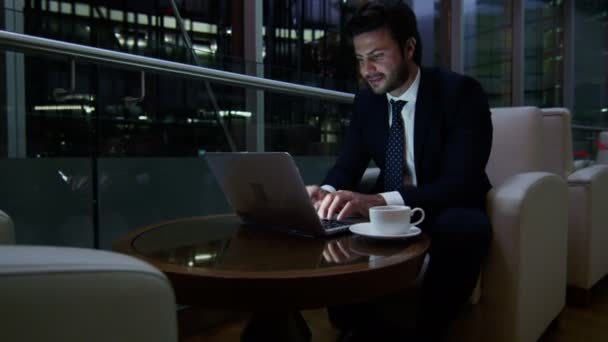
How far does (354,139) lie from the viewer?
1.75 m

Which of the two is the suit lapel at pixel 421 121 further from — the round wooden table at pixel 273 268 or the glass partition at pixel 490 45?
the glass partition at pixel 490 45

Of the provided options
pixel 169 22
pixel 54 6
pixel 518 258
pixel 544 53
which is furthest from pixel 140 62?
pixel 544 53

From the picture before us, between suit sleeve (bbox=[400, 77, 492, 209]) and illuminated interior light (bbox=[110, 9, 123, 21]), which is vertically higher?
illuminated interior light (bbox=[110, 9, 123, 21])

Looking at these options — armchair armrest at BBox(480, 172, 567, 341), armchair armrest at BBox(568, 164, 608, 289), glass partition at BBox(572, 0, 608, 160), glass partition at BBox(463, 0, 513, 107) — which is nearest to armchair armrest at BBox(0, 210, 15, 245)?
armchair armrest at BBox(480, 172, 567, 341)

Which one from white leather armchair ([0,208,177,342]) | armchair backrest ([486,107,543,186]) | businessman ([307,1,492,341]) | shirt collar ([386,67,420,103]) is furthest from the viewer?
armchair backrest ([486,107,543,186])

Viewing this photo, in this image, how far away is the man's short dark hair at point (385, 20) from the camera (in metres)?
1.56

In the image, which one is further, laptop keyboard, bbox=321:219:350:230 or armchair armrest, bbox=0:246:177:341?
laptop keyboard, bbox=321:219:350:230

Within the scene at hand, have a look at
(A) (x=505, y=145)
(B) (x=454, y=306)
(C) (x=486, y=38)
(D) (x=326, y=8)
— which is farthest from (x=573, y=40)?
(B) (x=454, y=306)

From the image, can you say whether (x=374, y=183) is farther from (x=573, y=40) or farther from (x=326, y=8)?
(x=573, y=40)

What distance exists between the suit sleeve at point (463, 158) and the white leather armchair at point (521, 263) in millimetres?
69

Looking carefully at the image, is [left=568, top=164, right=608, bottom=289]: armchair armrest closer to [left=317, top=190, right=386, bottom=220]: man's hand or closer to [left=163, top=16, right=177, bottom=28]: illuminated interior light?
[left=317, top=190, right=386, bottom=220]: man's hand

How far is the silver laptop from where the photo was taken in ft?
3.24

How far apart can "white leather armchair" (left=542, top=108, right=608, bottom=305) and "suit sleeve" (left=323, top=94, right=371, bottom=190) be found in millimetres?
879

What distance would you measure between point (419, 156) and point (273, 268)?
84 centimetres
